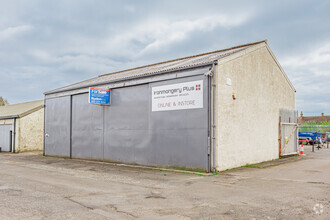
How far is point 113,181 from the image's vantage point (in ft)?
32.9

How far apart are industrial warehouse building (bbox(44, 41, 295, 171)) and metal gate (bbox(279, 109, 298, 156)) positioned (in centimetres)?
48

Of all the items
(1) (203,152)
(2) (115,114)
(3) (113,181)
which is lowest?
(3) (113,181)

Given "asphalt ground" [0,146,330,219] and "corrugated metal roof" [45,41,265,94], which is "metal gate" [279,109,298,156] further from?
"asphalt ground" [0,146,330,219]

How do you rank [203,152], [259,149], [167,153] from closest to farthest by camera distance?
[203,152] < [167,153] < [259,149]

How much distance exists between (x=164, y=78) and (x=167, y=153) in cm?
351

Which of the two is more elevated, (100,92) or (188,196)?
(100,92)

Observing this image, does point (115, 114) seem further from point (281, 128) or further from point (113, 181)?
point (281, 128)

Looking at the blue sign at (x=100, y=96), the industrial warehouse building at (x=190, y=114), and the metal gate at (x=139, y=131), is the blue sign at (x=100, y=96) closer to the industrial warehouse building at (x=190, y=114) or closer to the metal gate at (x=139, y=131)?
the industrial warehouse building at (x=190, y=114)

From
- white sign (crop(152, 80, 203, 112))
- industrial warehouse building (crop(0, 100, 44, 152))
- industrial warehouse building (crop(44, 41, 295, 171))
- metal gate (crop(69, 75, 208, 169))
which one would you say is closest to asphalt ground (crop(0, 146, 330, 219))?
metal gate (crop(69, 75, 208, 169))

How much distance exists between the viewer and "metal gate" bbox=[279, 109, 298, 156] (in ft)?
58.9

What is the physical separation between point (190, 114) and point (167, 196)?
5.32m

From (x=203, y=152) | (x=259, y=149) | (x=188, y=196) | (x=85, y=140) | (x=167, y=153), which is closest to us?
(x=188, y=196)

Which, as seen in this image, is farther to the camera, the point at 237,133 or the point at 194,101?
the point at 237,133

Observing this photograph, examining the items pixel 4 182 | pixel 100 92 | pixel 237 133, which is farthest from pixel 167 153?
pixel 4 182
